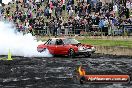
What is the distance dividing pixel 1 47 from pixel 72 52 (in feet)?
27.7

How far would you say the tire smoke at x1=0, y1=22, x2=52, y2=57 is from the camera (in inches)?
1393

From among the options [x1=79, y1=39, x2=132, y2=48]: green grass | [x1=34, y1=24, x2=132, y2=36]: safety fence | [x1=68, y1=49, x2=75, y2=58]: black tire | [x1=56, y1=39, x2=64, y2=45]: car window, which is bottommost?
[x1=68, y1=49, x2=75, y2=58]: black tire

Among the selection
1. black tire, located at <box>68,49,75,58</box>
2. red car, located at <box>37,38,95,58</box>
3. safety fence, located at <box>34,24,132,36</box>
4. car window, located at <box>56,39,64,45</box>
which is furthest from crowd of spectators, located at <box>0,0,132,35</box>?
black tire, located at <box>68,49,75,58</box>

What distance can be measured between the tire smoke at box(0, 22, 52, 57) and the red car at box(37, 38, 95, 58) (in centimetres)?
55

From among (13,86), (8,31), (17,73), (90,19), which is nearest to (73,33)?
(90,19)

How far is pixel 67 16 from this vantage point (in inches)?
1678

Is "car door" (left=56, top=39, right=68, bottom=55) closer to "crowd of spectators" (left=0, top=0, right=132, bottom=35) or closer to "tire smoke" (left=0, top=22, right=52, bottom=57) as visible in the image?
"tire smoke" (left=0, top=22, right=52, bottom=57)

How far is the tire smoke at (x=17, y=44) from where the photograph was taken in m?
35.4

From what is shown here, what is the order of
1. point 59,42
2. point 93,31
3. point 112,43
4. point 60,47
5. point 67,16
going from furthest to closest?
point 67,16, point 93,31, point 112,43, point 59,42, point 60,47

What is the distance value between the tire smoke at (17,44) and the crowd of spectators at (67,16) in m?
3.49

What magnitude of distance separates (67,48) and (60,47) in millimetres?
735

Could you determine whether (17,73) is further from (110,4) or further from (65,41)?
(110,4)

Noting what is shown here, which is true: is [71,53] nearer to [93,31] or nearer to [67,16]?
[93,31]

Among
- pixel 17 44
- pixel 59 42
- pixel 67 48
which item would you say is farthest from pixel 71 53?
pixel 17 44
